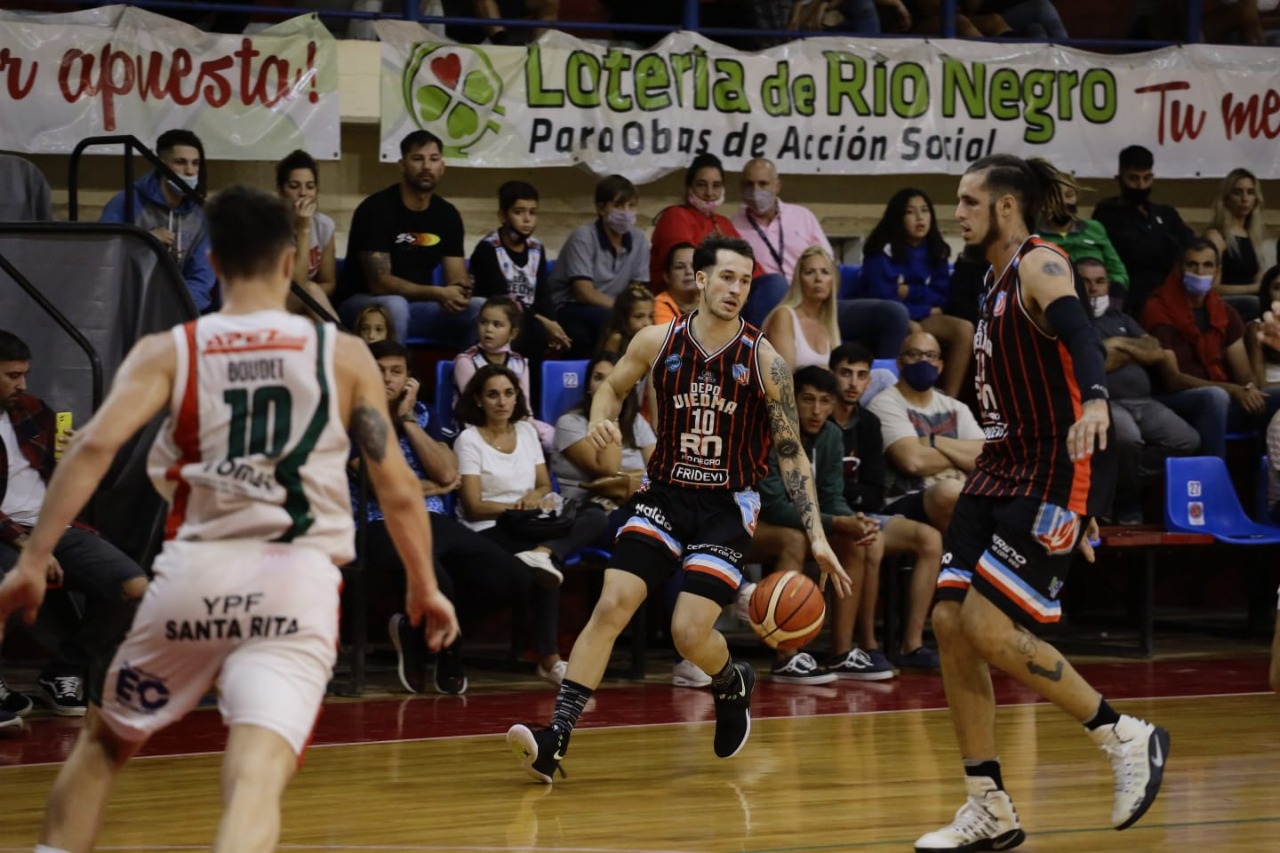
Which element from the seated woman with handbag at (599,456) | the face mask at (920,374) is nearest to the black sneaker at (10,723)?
the seated woman with handbag at (599,456)

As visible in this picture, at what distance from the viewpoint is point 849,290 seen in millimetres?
11648

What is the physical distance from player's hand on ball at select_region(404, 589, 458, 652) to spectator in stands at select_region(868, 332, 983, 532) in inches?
231

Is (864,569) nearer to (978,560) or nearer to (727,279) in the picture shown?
(727,279)

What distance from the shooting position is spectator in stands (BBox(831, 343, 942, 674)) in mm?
9531

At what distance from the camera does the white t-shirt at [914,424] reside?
9.99 meters

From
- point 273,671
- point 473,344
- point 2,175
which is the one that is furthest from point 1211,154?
point 273,671

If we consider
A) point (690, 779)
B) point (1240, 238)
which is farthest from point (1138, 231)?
point (690, 779)

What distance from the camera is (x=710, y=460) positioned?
6.95 metres

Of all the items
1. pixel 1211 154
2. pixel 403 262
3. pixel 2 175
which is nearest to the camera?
pixel 2 175

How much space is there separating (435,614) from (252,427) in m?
0.61

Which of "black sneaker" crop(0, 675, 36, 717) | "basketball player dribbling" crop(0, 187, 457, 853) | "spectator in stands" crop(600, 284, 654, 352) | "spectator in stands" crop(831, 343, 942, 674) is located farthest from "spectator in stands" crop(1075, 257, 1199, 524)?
"basketball player dribbling" crop(0, 187, 457, 853)

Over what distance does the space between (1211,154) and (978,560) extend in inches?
323

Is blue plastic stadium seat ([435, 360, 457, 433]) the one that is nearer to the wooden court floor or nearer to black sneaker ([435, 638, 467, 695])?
black sneaker ([435, 638, 467, 695])

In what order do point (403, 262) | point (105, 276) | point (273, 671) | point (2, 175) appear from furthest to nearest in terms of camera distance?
point (403, 262) → point (2, 175) → point (105, 276) → point (273, 671)
